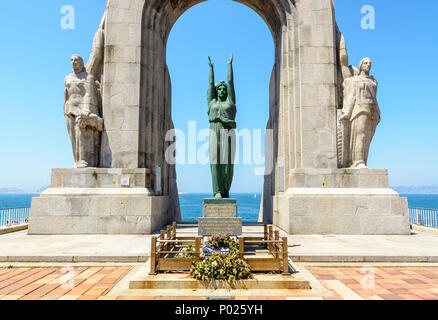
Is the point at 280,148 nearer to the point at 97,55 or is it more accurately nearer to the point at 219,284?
the point at 97,55

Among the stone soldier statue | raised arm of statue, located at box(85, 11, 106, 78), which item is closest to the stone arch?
raised arm of statue, located at box(85, 11, 106, 78)

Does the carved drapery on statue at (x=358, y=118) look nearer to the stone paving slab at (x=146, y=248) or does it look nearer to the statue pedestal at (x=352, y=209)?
the statue pedestal at (x=352, y=209)

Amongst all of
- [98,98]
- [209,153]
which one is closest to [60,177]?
[98,98]

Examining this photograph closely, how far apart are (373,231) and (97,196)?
9.84 m

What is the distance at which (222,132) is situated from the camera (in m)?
10.2

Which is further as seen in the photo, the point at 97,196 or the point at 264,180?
the point at 264,180

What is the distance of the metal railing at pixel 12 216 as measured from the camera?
1204 cm

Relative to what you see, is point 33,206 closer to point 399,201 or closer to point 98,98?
point 98,98

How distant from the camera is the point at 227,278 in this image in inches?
200

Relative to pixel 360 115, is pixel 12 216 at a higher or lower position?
lower

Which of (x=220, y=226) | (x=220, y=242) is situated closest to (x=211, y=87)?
(x=220, y=226)

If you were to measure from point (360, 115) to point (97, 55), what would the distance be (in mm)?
10397

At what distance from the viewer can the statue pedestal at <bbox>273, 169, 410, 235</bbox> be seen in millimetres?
10273

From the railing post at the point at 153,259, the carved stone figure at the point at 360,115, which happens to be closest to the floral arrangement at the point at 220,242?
the railing post at the point at 153,259
